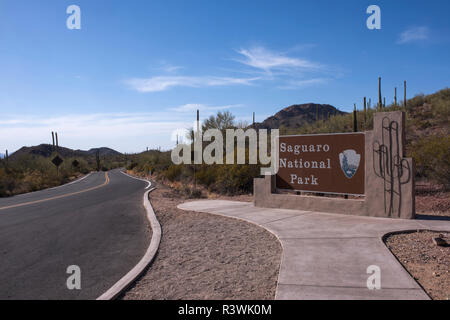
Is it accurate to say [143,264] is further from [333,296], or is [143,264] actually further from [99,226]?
[99,226]

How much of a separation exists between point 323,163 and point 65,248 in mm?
6957

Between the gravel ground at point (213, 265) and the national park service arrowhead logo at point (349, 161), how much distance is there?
310 cm

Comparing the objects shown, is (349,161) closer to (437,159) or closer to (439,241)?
(437,159)

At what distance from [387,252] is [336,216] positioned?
315cm

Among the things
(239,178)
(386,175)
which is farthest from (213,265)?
(239,178)

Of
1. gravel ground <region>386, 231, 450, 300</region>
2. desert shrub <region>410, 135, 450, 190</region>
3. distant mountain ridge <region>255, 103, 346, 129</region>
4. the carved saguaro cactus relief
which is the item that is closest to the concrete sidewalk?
gravel ground <region>386, 231, 450, 300</region>

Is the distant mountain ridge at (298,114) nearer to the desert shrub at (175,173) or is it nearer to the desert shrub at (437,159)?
the desert shrub at (175,173)

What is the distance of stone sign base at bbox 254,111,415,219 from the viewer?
8.20 m

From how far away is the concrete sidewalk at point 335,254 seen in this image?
14.4 feet

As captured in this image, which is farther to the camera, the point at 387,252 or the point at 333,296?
the point at 387,252

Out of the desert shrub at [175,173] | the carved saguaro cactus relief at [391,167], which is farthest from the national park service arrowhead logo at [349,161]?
the desert shrub at [175,173]

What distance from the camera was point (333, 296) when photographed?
Result: 4223 millimetres
